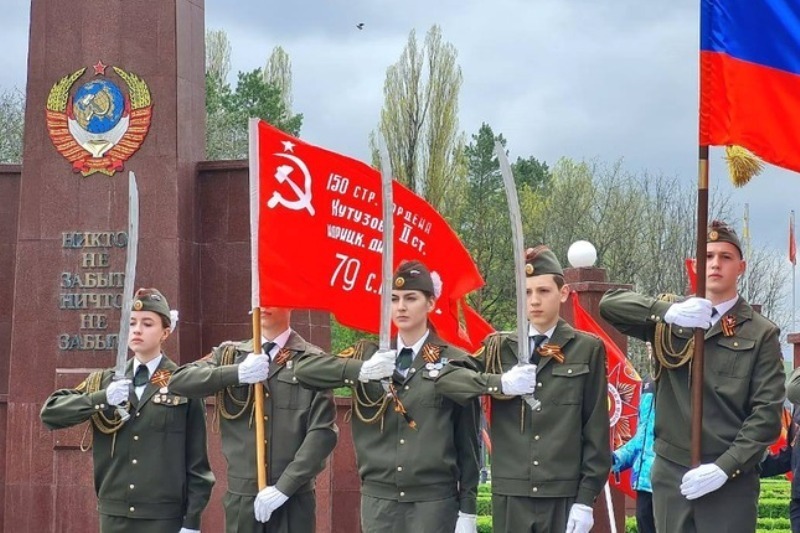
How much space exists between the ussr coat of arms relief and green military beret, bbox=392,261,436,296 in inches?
294

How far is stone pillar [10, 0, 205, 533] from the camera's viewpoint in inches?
562

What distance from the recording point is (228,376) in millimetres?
7496

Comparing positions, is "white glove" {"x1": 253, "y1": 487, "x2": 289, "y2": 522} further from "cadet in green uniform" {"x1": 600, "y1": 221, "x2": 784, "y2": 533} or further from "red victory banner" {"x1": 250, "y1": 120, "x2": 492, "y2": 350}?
"cadet in green uniform" {"x1": 600, "y1": 221, "x2": 784, "y2": 533}

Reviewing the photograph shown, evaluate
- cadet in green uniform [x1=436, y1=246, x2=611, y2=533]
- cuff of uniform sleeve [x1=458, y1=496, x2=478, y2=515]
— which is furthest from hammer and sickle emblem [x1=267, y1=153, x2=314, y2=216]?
cuff of uniform sleeve [x1=458, y1=496, x2=478, y2=515]

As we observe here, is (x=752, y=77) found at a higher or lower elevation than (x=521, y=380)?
higher

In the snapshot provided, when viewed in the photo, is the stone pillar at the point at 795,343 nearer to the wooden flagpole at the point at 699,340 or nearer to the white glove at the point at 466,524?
the white glove at the point at 466,524

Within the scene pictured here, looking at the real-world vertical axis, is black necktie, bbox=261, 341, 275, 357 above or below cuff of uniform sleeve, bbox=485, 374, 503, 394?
above

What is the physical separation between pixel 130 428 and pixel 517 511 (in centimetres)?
212

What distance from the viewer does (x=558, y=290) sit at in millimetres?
7238

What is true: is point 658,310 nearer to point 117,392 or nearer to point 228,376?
point 228,376

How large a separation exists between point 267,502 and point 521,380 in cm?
145

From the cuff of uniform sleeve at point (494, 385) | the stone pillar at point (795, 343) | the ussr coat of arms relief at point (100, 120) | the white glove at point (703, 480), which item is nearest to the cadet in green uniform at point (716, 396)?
the white glove at point (703, 480)

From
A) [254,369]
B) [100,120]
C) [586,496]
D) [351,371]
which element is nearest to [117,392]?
[254,369]

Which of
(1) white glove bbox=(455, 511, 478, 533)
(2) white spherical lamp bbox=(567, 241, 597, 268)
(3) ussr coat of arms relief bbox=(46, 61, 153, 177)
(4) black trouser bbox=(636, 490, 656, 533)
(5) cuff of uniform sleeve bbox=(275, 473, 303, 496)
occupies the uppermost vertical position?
(3) ussr coat of arms relief bbox=(46, 61, 153, 177)
